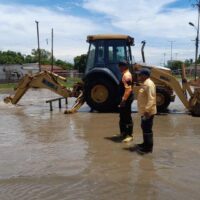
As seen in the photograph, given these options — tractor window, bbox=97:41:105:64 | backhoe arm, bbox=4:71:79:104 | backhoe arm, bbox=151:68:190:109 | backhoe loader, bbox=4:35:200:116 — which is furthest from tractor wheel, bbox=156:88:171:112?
backhoe arm, bbox=4:71:79:104

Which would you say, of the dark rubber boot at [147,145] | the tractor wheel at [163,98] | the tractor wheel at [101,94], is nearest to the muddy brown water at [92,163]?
the dark rubber boot at [147,145]

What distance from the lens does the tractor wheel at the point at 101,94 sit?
631 inches

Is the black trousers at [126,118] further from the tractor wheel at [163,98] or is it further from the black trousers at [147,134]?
the tractor wheel at [163,98]

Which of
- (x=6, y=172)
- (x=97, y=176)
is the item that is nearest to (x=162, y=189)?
(x=97, y=176)

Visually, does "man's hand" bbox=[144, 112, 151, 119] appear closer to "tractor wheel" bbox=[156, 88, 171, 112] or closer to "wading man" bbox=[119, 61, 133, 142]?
"wading man" bbox=[119, 61, 133, 142]

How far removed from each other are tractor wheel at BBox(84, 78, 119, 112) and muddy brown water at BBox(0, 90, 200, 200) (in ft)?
9.11

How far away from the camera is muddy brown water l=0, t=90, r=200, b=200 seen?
6332 mm

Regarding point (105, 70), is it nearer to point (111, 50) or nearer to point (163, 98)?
point (111, 50)

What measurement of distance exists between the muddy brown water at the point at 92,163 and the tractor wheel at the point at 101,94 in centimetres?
278

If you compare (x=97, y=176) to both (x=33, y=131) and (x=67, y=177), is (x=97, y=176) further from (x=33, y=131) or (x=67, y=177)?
(x=33, y=131)

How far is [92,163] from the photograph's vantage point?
8008 mm

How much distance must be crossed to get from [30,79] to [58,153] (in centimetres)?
929

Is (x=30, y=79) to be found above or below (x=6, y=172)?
above

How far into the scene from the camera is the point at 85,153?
8.88 meters
